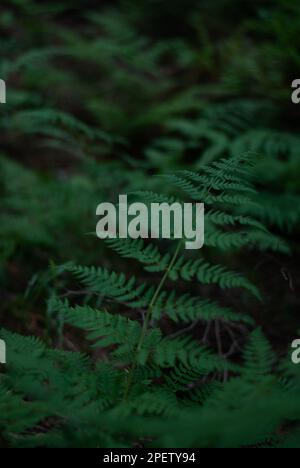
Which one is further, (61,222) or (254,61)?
(254,61)

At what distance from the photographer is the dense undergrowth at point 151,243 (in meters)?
A: 1.38

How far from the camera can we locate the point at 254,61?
393 cm

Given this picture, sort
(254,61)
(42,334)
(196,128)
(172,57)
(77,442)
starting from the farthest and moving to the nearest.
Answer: (172,57) → (254,61) → (196,128) → (42,334) → (77,442)

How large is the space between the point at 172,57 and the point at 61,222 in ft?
9.73

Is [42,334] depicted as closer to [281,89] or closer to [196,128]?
[196,128]

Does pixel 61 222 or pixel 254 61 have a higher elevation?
pixel 254 61

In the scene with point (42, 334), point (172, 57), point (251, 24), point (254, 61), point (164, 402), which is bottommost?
point (164, 402)

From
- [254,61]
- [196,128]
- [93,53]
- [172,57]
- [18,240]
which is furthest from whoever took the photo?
[172,57]

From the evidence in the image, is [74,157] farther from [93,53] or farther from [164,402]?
[164,402]

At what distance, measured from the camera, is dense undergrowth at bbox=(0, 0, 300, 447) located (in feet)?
4.53

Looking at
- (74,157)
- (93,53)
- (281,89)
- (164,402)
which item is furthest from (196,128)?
(164,402)

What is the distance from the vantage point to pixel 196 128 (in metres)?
3.55

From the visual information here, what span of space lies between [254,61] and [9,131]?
88.1 inches

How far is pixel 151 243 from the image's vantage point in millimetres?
2209
